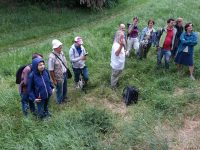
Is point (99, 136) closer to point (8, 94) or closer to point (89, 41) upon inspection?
point (8, 94)

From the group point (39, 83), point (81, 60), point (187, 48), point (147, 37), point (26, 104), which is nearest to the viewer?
point (39, 83)

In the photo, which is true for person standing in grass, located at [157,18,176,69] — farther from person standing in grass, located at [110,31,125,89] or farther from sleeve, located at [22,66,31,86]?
sleeve, located at [22,66,31,86]

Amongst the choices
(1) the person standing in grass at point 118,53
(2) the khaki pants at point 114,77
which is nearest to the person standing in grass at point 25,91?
(1) the person standing in grass at point 118,53

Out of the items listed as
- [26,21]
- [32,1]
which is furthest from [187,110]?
[32,1]

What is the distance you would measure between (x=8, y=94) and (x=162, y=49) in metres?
4.56

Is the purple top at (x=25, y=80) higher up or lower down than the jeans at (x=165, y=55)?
higher up

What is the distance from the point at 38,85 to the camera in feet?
26.1

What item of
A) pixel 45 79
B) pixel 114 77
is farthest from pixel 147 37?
pixel 45 79

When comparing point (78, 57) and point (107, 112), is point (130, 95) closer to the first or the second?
point (107, 112)

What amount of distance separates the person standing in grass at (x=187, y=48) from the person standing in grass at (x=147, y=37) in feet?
4.12

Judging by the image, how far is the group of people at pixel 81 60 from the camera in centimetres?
802

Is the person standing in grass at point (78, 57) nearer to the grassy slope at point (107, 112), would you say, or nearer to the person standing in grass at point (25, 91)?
the grassy slope at point (107, 112)

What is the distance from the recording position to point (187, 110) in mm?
8852

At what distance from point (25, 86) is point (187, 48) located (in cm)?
485
